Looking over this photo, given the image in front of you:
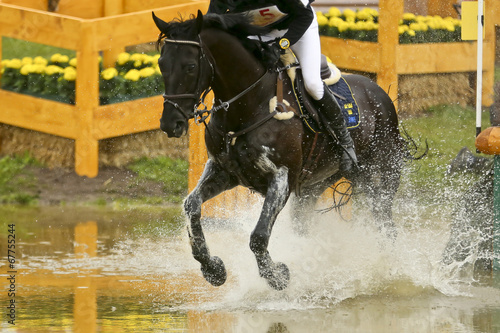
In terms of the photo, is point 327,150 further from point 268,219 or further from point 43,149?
point 43,149

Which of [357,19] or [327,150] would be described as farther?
[357,19]

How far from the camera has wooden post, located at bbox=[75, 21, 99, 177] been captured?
1133 centimetres

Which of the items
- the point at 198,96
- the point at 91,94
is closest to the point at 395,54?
the point at 91,94

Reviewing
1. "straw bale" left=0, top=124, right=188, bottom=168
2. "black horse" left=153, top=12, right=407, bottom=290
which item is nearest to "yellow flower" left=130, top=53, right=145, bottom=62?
"straw bale" left=0, top=124, right=188, bottom=168

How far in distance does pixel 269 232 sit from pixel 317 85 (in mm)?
1032

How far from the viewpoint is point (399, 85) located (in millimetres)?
12586

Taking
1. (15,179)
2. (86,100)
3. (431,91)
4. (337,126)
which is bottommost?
(15,179)

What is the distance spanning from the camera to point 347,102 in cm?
770

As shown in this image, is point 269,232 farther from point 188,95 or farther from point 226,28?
point 226,28

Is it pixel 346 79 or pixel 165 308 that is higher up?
pixel 346 79

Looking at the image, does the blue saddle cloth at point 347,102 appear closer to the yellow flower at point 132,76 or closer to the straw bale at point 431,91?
the yellow flower at point 132,76

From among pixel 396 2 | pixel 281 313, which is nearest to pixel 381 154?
pixel 281 313

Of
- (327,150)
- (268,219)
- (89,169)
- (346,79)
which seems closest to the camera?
(268,219)

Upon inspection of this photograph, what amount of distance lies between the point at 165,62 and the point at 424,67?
684 cm
